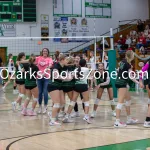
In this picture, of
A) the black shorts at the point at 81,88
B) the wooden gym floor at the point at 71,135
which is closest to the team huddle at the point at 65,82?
the black shorts at the point at 81,88

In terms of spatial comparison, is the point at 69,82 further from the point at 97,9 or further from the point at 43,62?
the point at 97,9

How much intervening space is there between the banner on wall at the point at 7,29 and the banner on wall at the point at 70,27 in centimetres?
305

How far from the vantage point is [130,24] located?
28.5 m

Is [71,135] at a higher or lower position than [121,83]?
lower

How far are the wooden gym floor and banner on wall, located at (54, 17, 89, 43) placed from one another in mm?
16662

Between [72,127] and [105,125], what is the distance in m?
0.81

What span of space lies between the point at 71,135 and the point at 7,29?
18.4 metres

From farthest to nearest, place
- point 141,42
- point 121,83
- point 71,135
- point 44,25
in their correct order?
1. point 44,25
2. point 141,42
3. point 121,83
4. point 71,135

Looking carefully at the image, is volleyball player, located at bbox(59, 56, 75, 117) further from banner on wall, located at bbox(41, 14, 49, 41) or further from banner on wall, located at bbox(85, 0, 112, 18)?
banner on wall, located at bbox(85, 0, 112, 18)

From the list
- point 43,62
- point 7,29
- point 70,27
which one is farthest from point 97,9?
point 43,62

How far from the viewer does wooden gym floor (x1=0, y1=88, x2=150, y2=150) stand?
671cm

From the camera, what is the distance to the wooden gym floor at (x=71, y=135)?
6.71 meters

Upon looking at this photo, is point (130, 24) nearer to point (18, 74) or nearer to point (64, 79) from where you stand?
point (18, 74)

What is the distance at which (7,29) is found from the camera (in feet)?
81.8
